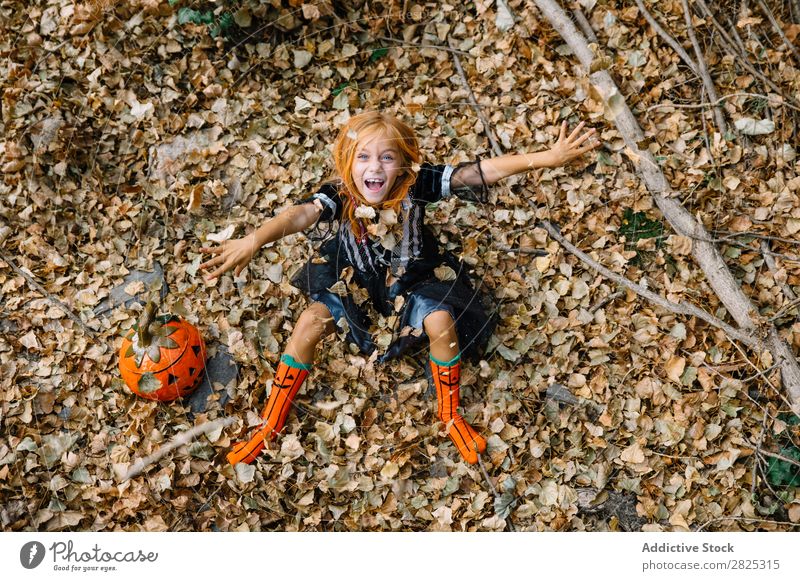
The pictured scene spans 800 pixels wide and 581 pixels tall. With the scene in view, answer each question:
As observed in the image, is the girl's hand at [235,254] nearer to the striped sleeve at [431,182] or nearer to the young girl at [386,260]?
the young girl at [386,260]

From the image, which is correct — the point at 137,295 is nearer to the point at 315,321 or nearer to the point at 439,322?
the point at 315,321

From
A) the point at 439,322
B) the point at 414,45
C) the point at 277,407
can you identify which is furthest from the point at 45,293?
the point at 414,45

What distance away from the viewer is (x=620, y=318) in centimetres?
262

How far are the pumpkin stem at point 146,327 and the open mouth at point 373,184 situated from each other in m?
0.93

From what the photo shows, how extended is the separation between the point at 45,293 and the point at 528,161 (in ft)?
7.25

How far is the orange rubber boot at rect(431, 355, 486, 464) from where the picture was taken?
7.85 feet

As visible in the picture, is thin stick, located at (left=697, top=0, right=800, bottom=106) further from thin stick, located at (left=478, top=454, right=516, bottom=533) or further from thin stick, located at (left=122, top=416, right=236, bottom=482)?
thin stick, located at (left=122, top=416, right=236, bottom=482)

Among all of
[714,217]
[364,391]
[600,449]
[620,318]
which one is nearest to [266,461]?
[364,391]

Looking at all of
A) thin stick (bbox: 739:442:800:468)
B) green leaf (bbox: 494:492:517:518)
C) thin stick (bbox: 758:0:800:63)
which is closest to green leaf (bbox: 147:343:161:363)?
green leaf (bbox: 494:492:517:518)

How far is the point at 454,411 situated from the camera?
8.10 ft

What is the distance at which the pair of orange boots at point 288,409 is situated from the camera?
2.42 meters

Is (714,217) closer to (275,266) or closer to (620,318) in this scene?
(620,318)

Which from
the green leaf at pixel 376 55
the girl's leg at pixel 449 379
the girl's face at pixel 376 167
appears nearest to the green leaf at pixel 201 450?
the girl's leg at pixel 449 379

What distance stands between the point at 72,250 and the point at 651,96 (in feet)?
9.45
